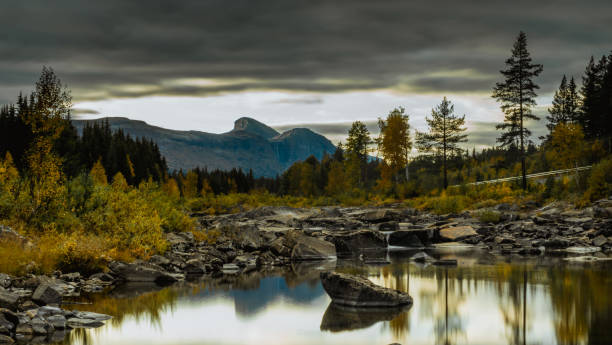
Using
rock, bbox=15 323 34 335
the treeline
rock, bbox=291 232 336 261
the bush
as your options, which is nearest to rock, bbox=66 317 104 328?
rock, bbox=15 323 34 335

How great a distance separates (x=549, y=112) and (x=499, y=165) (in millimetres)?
23593

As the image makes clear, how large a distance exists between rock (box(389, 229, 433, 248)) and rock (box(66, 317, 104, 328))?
24101 mm

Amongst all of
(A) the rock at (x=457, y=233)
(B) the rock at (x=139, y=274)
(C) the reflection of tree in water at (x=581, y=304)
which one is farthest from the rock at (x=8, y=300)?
(A) the rock at (x=457, y=233)

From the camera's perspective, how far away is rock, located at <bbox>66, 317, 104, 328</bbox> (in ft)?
41.3

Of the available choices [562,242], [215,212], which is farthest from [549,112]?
[562,242]

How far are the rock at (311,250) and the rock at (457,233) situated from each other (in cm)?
923

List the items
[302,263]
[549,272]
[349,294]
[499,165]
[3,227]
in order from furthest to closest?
[499,165] < [302,263] < [549,272] < [3,227] < [349,294]

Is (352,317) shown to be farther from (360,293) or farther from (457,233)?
(457,233)

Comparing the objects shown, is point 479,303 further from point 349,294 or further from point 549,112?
point 549,112

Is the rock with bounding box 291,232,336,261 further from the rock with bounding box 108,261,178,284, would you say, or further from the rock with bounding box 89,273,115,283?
the rock with bounding box 89,273,115,283

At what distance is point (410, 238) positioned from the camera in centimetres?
3419

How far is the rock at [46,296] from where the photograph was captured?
13.5 metres

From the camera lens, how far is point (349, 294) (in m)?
15.1

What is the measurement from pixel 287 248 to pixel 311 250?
1290mm
